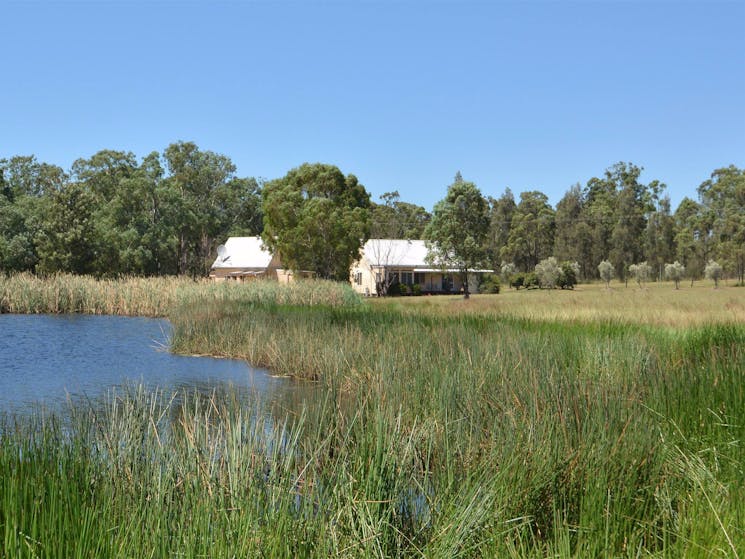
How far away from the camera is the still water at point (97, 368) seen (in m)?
11.2

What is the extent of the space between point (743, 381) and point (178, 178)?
61.6 metres

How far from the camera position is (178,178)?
207 feet

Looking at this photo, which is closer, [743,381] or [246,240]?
[743,381]

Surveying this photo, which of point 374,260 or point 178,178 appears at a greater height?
point 178,178

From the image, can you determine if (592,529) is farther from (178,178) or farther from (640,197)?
(640,197)

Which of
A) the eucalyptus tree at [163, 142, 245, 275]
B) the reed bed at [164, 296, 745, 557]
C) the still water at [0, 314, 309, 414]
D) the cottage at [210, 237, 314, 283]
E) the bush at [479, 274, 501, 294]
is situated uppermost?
the eucalyptus tree at [163, 142, 245, 275]

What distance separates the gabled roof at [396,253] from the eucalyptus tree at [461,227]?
6.66 meters

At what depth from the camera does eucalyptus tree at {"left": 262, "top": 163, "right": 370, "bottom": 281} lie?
41344 mm

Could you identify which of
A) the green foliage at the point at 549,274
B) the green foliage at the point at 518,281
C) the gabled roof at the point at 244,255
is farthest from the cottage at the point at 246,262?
the green foliage at the point at 549,274

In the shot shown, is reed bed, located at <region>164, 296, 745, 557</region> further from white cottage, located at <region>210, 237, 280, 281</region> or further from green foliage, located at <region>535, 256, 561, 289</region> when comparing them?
white cottage, located at <region>210, 237, 280, 281</region>

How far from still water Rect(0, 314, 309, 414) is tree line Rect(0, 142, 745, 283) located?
20.5 m

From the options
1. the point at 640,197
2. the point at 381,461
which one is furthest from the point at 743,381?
the point at 640,197

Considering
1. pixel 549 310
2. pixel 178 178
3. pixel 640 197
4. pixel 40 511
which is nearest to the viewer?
pixel 40 511

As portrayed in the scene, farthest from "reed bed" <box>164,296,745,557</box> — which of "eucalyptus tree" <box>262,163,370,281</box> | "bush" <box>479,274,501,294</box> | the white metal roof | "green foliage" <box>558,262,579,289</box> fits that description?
"green foliage" <box>558,262,579,289</box>
